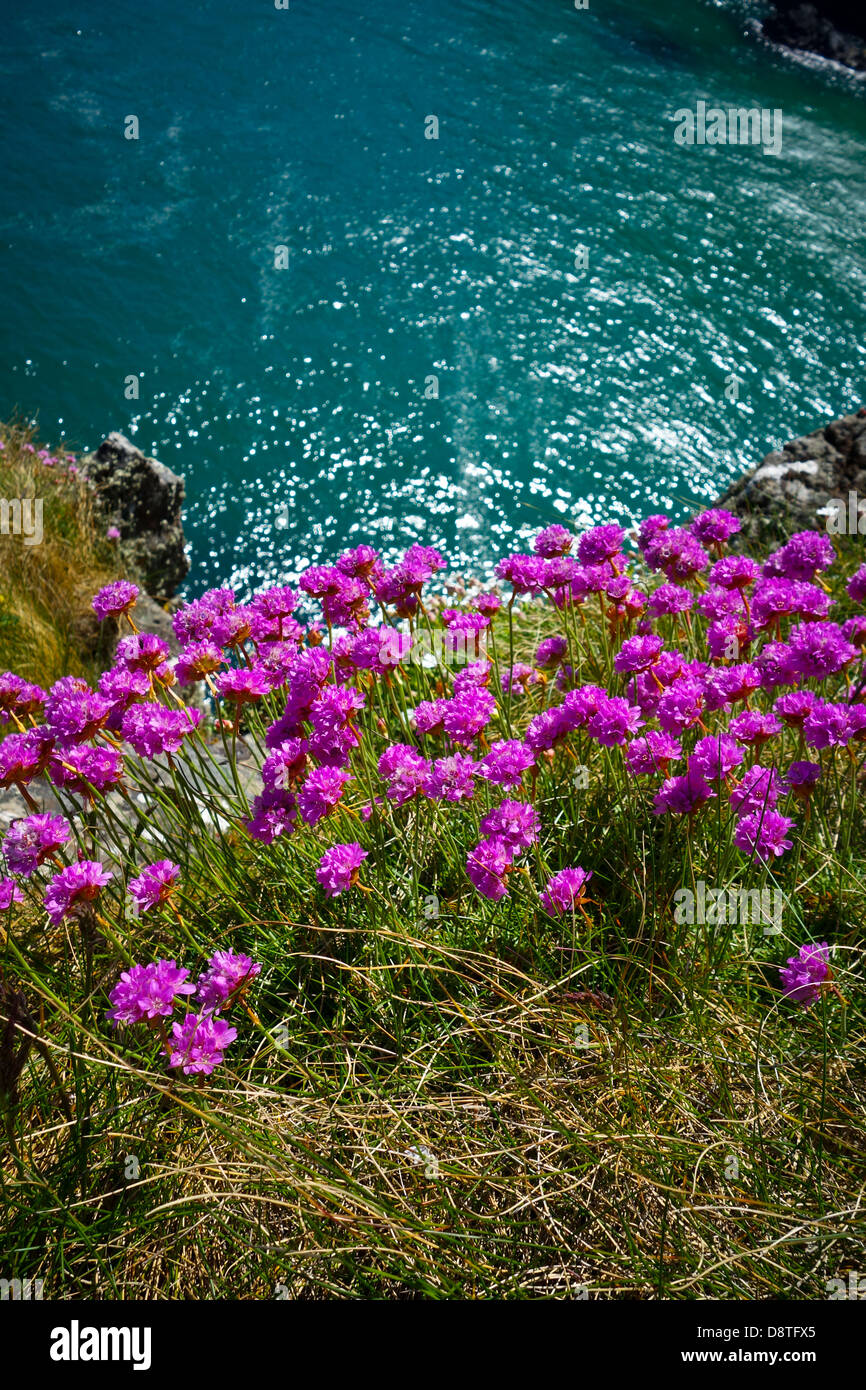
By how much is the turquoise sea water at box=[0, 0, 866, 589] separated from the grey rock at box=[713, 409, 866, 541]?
2.73 meters

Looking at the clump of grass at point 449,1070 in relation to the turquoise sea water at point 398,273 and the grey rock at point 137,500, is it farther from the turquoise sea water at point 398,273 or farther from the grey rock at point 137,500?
the turquoise sea water at point 398,273

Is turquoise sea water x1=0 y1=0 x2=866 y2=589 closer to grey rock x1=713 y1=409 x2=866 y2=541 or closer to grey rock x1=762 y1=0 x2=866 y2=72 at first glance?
grey rock x1=713 y1=409 x2=866 y2=541

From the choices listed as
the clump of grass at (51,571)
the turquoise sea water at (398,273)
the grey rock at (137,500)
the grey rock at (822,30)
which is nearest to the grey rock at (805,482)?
the turquoise sea water at (398,273)

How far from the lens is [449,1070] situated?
2.33m

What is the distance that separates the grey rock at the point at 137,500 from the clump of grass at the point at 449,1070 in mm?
4814

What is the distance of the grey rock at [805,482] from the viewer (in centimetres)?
561

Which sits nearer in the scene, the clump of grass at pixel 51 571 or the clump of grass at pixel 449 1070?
the clump of grass at pixel 449 1070

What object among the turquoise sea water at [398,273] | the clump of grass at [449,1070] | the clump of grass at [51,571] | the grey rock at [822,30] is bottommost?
the clump of grass at [449,1070]

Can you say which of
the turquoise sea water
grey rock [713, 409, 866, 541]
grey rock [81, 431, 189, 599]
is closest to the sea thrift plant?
grey rock [713, 409, 866, 541]

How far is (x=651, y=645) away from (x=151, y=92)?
14707 millimetres

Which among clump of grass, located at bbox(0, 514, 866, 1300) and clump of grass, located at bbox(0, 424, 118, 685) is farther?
clump of grass, located at bbox(0, 424, 118, 685)

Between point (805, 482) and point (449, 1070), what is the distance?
474 cm

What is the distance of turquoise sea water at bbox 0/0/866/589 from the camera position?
9.22 metres

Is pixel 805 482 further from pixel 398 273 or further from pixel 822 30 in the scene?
pixel 822 30
